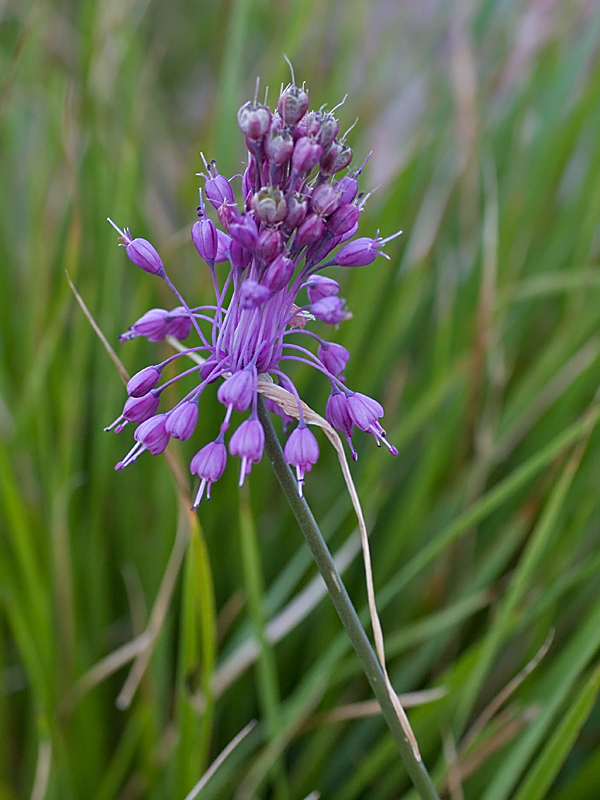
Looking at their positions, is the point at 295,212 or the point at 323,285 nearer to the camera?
the point at 295,212

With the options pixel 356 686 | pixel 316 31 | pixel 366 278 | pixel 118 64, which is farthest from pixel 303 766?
pixel 316 31

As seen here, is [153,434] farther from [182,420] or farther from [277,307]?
[277,307]

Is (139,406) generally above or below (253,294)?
below

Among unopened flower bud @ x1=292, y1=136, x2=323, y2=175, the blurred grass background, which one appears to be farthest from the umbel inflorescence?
the blurred grass background

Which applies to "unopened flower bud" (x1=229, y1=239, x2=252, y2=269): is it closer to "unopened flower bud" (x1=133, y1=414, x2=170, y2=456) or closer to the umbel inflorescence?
the umbel inflorescence

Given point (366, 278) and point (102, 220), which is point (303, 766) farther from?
point (102, 220)

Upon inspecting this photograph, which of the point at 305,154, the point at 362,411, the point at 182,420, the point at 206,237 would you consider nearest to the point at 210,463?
the point at 182,420
